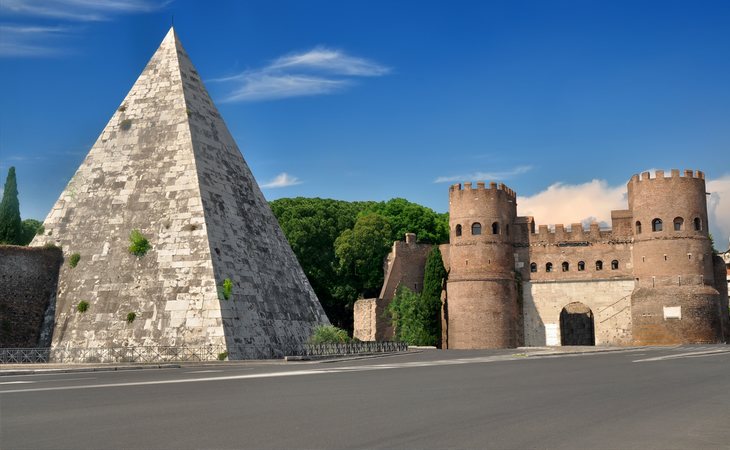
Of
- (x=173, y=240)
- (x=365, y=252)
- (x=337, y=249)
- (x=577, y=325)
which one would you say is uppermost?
(x=337, y=249)

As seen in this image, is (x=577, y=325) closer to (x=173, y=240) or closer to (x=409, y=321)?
(x=409, y=321)

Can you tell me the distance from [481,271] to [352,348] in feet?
78.7

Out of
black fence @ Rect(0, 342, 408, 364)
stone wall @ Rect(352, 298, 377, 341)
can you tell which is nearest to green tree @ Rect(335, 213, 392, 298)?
stone wall @ Rect(352, 298, 377, 341)

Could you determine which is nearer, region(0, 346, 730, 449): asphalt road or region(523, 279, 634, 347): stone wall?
region(0, 346, 730, 449): asphalt road

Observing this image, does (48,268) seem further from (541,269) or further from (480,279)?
(541,269)

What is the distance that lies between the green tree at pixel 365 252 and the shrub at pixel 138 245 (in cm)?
3203

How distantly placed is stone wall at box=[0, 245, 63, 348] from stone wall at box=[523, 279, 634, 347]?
3649 cm

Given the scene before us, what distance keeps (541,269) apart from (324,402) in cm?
4789

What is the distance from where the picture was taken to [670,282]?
176 feet

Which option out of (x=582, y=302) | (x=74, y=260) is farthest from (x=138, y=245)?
(x=582, y=302)

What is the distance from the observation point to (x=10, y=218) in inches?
1303

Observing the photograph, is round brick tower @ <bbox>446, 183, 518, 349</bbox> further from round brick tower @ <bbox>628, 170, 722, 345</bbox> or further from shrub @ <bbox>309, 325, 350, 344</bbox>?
shrub @ <bbox>309, 325, 350, 344</bbox>

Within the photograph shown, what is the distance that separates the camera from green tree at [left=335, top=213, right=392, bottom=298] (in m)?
60.5

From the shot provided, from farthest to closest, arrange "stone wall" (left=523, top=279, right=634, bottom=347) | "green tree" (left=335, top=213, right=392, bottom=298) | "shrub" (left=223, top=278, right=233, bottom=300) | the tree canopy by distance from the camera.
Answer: the tree canopy → "green tree" (left=335, top=213, right=392, bottom=298) → "stone wall" (left=523, top=279, right=634, bottom=347) → "shrub" (left=223, top=278, right=233, bottom=300)
